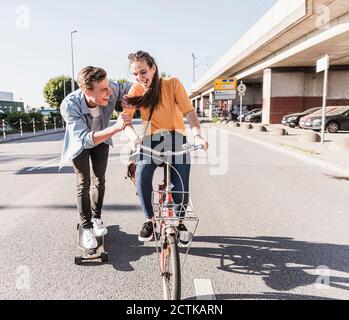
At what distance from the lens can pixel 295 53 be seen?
20969mm

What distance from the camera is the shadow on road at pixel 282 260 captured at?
118 inches

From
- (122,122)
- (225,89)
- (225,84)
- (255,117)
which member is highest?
(225,84)

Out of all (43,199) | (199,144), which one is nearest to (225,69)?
(43,199)

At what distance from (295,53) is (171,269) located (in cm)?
2133

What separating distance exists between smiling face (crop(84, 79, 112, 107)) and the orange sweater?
24 cm

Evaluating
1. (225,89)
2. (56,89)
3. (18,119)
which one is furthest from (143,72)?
(56,89)

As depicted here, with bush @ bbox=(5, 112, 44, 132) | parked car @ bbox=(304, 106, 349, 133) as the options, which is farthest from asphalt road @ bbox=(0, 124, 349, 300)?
bush @ bbox=(5, 112, 44, 132)

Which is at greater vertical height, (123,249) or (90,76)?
(90,76)

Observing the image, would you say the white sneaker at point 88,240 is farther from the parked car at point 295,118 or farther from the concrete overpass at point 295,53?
the parked car at point 295,118

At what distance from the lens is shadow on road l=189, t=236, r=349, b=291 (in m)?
2.99

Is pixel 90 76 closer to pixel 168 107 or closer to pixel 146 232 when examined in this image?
pixel 168 107

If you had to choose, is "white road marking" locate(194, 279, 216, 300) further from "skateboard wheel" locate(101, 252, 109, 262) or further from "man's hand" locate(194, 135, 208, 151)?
"man's hand" locate(194, 135, 208, 151)

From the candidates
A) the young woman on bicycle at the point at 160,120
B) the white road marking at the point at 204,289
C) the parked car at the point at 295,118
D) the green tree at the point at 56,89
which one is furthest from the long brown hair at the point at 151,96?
the green tree at the point at 56,89
